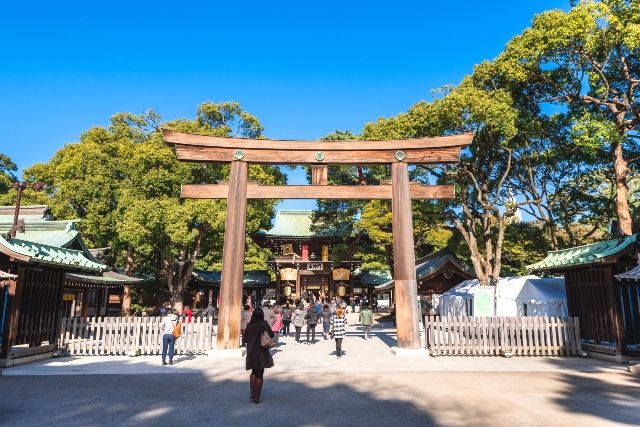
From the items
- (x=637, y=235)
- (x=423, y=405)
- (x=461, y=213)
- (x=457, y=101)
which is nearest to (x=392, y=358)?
(x=423, y=405)

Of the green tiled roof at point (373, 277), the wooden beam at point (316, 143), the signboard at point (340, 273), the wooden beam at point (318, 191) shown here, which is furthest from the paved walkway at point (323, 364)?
the green tiled roof at point (373, 277)

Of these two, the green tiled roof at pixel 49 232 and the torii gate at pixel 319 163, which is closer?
the torii gate at pixel 319 163

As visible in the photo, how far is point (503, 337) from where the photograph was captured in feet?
39.7

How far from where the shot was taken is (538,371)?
984 centimetres

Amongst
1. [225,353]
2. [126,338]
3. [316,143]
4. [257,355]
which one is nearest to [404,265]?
[316,143]

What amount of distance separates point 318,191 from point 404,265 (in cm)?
351

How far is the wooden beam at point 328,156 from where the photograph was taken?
520 inches

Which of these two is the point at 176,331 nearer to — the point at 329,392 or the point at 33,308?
the point at 33,308

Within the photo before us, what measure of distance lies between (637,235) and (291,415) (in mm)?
9921

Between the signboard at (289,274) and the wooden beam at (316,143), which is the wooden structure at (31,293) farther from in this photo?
the signboard at (289,274)

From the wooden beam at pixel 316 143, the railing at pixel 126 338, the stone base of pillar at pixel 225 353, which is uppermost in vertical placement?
the wooden beam at pixel 316 143

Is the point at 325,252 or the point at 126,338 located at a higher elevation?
the point at 325,252

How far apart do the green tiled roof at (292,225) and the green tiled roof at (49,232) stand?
1768 cm

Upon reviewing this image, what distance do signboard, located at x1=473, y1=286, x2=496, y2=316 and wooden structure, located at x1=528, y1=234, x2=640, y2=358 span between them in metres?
5.27
